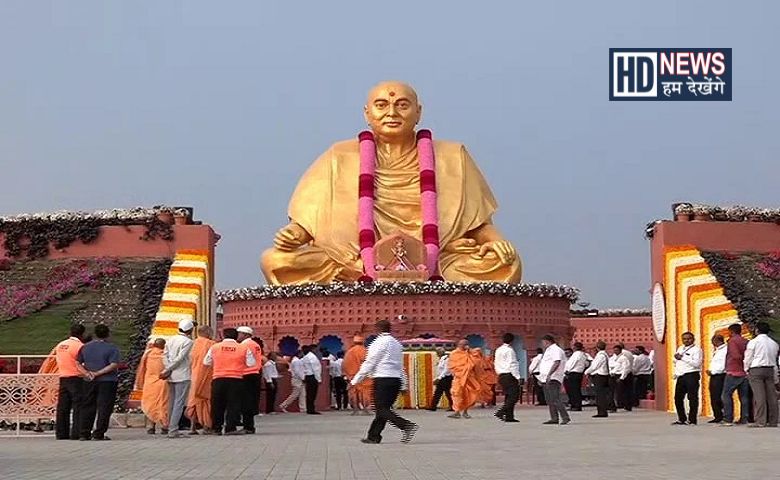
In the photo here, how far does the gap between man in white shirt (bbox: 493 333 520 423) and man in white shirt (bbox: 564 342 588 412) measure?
346 cm

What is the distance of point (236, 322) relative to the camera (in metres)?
28.9

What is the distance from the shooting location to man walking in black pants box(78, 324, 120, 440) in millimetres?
14188

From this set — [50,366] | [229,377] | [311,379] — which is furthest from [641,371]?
[50,366]

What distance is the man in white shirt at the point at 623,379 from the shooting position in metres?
22.4

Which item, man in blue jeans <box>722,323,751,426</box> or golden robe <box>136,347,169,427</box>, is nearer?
golden robe <box>136,347,169,427</box>

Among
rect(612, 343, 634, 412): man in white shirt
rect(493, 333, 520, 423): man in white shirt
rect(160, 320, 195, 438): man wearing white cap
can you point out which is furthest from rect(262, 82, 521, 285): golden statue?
rect(160, 320, 195, 438): man wearing white cap

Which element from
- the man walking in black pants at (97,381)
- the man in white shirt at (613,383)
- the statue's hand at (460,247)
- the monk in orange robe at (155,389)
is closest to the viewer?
the man walking in black pants at (97,381)

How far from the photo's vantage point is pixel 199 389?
15.4 meters

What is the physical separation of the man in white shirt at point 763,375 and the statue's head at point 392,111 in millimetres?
16925

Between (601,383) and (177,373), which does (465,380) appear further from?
(177,373)

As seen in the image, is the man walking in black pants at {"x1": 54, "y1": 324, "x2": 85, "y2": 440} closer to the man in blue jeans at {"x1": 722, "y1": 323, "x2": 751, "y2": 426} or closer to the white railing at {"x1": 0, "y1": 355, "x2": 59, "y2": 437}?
the white railing at {"x1": 0, "y1": 355, "x2": 59, "y2": 437}

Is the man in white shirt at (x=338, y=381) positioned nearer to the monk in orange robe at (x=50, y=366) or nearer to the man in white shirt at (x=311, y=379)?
the man in white shirt at (x=311, y=379)

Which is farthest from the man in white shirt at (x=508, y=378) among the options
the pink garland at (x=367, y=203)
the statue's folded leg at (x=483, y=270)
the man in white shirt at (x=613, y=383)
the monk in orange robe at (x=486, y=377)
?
the statue's folded leg at (x=483, y=270)

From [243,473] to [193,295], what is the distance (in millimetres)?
11607
